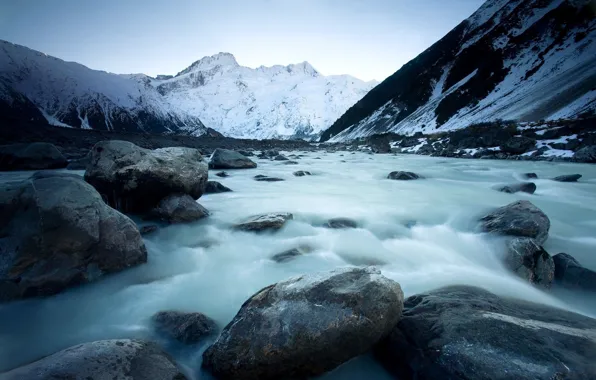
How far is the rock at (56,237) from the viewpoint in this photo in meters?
2.61

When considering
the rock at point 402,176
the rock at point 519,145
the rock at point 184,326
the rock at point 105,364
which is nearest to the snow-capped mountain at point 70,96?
the rock at point 519,145

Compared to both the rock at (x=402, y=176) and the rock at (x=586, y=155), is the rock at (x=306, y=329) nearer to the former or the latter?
the rock at (x=402, y=176)

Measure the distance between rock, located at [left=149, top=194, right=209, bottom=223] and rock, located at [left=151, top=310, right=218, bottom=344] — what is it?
256 cm

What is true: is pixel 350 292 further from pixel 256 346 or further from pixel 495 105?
pixel 495 105

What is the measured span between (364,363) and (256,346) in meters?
0.78

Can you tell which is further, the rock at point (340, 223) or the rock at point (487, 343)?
the rock at point (340, 223)

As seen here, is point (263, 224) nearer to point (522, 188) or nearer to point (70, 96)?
point (522, 188)

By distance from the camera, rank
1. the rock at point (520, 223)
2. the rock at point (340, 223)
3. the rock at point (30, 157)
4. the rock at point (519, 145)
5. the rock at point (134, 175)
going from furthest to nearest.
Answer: the rock at point (519, 145) < the rock at point (30, 157) < the rock at point (340, 223) < the rock at point (134, 175) < the rock at point (520, 223)

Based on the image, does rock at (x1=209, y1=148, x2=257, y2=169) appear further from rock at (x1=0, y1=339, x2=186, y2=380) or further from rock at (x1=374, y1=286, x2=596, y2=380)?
rock at (x1=374, y1=286, x2=596, y2=380)

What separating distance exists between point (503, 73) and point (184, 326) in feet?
239

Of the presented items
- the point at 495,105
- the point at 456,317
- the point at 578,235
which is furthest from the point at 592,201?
the point at 495,105

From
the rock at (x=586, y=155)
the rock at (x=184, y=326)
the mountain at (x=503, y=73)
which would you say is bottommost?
the rock at (x=184, y=326)

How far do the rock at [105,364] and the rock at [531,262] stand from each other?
344 centimetres

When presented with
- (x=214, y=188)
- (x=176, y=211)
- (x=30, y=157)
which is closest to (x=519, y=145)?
(x=214, y=188)
